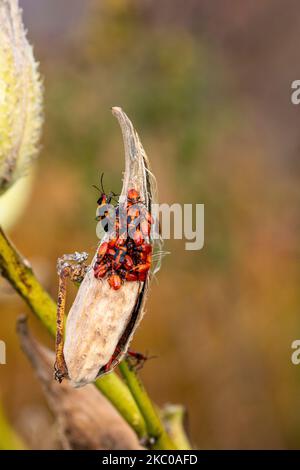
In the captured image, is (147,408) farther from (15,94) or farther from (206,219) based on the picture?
(206,219)

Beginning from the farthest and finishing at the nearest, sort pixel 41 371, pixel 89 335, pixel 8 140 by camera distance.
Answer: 1. pixel 41 371
2. pixel 8 140
3. pixel 89 335

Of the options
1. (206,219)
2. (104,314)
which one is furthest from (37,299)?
(206,219)

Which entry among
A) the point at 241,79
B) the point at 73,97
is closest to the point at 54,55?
the point at 241,79

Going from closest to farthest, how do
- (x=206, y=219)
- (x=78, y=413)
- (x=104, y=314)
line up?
(x=104, y=314) < (x=78, y=413) < (x=206, y=219)

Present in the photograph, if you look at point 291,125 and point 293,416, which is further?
point 291,125

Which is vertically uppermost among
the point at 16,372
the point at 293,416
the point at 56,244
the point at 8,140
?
the point at 8,140

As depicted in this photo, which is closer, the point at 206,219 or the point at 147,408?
the point at 147,408

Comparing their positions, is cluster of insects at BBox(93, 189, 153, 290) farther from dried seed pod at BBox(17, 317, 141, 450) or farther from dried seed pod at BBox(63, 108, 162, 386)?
dried seed pod at BBox(17, 317, 141, 450)

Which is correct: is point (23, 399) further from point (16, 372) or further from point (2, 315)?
point (2, 315)
